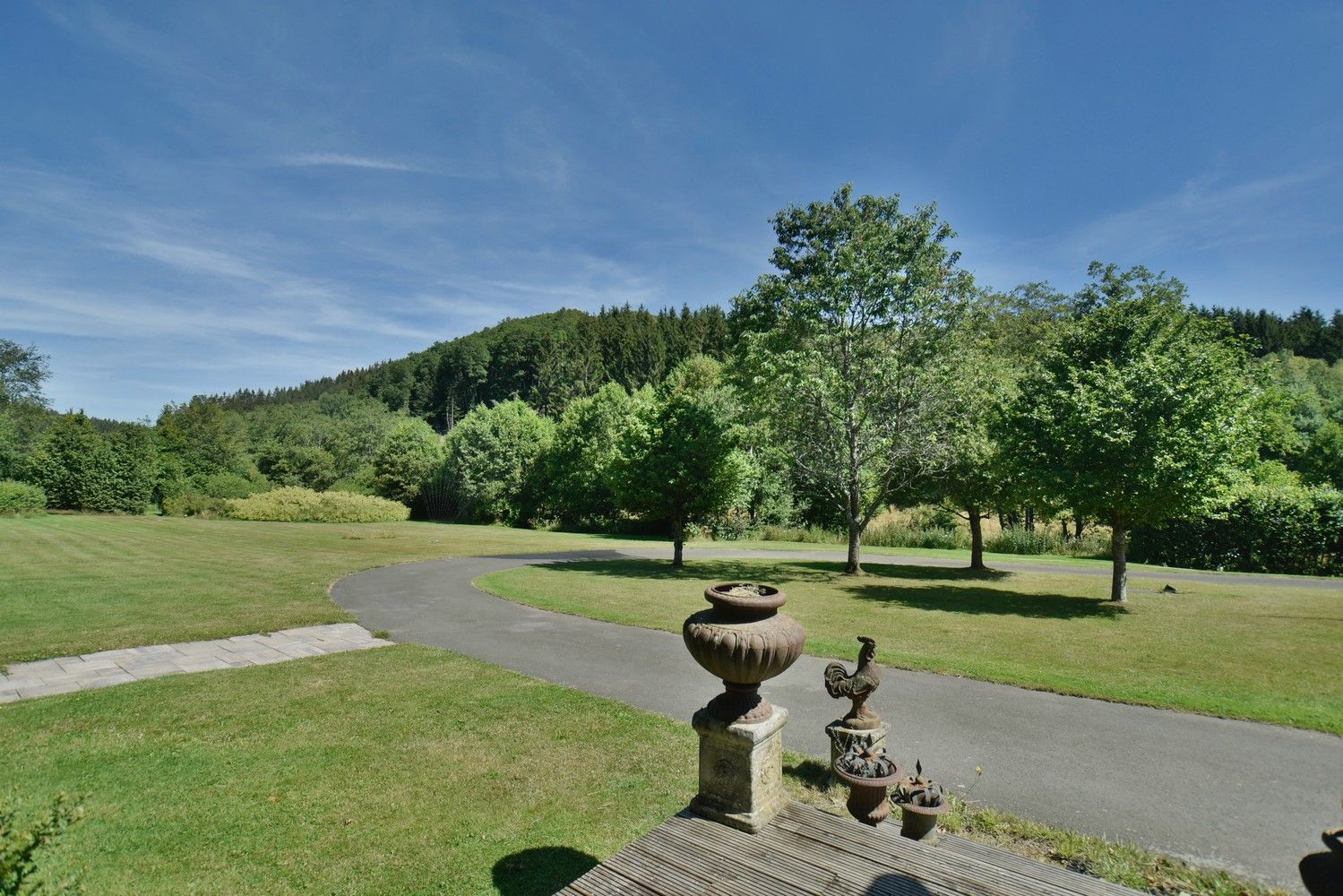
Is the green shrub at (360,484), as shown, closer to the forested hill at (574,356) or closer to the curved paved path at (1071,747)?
the forested hill at (574,356)

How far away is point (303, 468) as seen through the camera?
64.1m

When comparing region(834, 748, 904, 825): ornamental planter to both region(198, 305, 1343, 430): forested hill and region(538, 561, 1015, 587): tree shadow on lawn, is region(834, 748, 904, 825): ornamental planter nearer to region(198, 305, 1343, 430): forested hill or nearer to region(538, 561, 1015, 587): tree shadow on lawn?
region(538, 561, 1015, 587): tree shadow on lawn

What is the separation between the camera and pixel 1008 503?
67.7 feet

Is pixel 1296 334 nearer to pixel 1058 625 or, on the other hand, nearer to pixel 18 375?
pixel 1058 625

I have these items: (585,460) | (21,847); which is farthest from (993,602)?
(585,460)

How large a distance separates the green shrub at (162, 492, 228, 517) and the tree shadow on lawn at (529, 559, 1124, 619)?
3648 centimetres

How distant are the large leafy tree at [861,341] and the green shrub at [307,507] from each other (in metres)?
37.8

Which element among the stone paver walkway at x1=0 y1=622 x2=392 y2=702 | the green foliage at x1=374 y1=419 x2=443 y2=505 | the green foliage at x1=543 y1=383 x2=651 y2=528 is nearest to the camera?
the stone paver walkway at x1=0 y1=622 x2=392 y2=702

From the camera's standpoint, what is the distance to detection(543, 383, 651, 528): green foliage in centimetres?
4356

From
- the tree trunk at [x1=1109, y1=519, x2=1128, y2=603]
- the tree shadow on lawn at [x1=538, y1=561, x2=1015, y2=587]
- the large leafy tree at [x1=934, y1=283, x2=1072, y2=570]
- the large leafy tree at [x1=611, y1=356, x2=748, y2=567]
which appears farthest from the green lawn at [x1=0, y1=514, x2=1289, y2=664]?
the tree trunk at [x1=1109, y1=519, x2=1128, y2=603]

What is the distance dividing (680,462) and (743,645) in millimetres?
17148

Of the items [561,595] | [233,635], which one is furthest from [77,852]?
[561,595]

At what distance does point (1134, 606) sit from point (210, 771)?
706 inches

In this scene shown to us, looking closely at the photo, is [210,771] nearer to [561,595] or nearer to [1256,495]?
[561,595]
